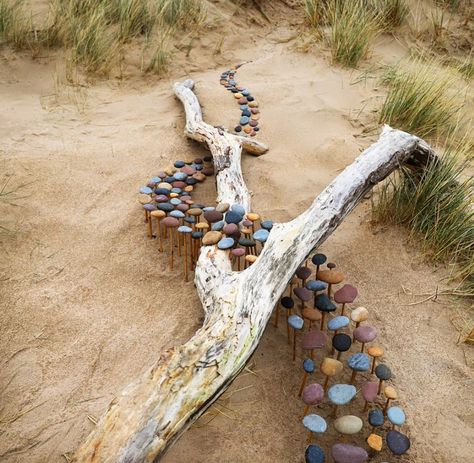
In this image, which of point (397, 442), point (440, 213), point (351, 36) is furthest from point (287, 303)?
point (351, 36)

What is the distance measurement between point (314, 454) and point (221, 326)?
52 centimetres

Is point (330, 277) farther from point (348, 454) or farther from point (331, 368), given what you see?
point (348, 454)

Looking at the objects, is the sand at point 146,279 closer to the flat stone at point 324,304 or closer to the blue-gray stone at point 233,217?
the flat stone at point 324,304

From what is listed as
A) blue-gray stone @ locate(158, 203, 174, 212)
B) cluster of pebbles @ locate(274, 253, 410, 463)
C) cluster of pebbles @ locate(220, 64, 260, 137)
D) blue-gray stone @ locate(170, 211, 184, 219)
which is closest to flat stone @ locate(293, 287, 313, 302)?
cluster of pebbles @ locate(274, 253, 410, 463)

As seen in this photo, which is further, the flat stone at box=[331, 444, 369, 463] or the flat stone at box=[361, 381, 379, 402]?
the flat stone at box=[361, 381, 379, 402]

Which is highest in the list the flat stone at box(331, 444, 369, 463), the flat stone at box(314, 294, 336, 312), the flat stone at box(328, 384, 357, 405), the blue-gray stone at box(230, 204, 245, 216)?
the flat stone at box(328, 384, 357, 405)

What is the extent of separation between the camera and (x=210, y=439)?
5.60 feet

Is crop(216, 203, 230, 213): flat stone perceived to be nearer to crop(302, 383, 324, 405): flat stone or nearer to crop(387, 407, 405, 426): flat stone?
crop(302, 383, 324, 405): flat stone

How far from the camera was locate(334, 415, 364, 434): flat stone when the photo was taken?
5.29 feet

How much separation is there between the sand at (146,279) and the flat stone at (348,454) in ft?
0.50

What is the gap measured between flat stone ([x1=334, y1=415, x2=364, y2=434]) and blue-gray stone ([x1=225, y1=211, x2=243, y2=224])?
3.53ft

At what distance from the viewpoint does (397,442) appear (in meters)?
1.60

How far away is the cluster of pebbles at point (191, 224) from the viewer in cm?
228

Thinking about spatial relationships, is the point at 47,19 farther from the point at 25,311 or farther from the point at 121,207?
the point at 25,311
